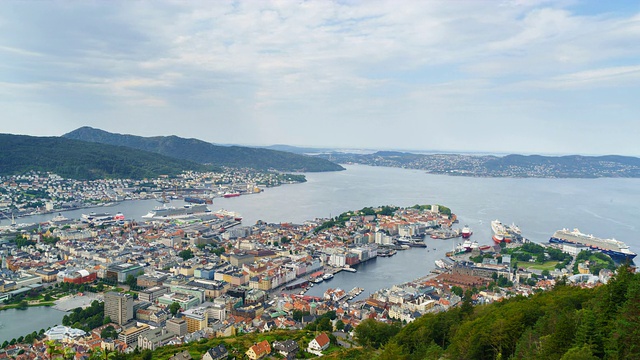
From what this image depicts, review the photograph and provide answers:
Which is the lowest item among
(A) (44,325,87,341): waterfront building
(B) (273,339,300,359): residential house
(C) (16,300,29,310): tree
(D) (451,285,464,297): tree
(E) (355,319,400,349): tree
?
(C) (16,300,29,310): tree

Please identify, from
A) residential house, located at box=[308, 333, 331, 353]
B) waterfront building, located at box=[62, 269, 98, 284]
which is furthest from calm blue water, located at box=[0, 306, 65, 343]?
residential house, located at box=[308, 333, 331, 353]

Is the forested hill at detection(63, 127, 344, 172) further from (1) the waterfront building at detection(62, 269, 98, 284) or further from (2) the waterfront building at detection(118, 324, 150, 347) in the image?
(2) the waterfront building at detection(118, 324, 150, 347)

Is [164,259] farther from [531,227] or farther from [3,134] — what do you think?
[3,134]

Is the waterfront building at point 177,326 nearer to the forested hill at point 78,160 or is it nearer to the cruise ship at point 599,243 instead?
the cruise ship at point 599,243

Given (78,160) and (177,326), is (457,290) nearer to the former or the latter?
(177,326)

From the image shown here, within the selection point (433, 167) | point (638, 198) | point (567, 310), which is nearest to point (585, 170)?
point (433, 167)

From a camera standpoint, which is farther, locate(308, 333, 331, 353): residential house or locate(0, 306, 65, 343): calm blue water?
locate(0, 306, 65, 343): calm blue water
